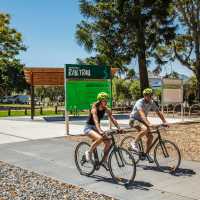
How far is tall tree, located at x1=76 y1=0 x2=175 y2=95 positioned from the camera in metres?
32.1

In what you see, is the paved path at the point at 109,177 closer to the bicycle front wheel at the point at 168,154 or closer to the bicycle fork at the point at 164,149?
the bicycle front wheel at the point at 168,154

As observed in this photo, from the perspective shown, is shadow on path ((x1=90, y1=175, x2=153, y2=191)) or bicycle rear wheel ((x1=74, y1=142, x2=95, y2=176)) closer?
shadow on path ((x1=90, y1=175, x2=153, y2=191))

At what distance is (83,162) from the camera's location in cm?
908

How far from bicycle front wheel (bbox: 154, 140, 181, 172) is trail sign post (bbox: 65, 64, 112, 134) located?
7.37m

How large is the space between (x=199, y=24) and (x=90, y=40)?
803 centimetres

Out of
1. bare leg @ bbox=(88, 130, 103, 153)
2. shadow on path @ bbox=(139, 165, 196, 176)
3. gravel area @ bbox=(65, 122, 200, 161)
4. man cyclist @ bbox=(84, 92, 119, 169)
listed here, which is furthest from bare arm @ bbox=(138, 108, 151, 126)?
gravel area @ bbox=(65, 122, 200, 161)

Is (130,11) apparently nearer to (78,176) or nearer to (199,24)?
(199,24)

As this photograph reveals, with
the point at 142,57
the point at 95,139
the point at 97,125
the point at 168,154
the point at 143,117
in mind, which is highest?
the point at 142,57

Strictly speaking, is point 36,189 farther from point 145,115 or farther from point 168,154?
point 145,115

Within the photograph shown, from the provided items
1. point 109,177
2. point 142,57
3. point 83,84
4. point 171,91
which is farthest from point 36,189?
point 142,57

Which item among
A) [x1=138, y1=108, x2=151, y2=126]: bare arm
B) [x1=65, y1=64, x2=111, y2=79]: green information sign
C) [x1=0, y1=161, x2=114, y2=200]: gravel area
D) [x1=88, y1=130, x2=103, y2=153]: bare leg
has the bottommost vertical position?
[x1=0, y1=161, x2=114, y2=200]: gravel area

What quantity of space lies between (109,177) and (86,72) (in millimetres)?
9172

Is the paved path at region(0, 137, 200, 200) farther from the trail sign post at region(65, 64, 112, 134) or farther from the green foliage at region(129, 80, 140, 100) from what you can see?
the green foliage at region(129, 80, 140, 100)

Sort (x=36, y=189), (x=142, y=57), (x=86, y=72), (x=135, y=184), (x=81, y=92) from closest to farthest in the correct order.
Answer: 1. (x=36, y=189)
2. (x=135, y=184)
3. (x=81, y=92)
4. (x=86, y=72)
5. (x=142, y=57)
